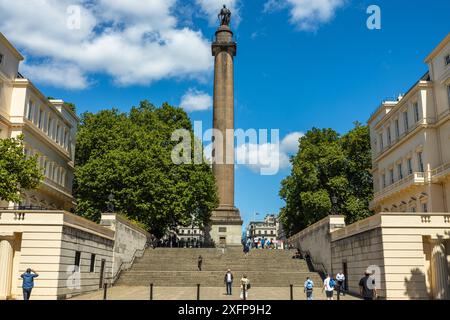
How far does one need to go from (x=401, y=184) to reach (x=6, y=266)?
3265 centimetres

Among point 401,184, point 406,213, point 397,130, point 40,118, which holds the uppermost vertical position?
point 40,118

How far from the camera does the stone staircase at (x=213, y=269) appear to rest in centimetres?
3259

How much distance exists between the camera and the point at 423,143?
126 feet

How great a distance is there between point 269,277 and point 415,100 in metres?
19.8

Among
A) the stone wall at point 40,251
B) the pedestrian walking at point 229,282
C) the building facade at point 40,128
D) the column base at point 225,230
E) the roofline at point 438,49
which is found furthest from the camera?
the column base at point 225,230

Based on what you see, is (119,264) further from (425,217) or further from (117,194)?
(425,217)

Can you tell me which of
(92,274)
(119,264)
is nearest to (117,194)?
(119,264)

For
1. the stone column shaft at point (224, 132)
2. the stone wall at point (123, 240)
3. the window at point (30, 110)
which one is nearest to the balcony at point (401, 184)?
the stone column shaft at point (224, 132)

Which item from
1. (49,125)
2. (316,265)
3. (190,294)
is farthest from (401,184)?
(49,125)

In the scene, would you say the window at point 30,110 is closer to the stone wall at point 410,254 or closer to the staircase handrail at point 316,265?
the staircase handrail at point 316,265

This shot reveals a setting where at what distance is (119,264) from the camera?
3412 centimetres

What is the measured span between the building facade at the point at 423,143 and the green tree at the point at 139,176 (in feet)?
60.3

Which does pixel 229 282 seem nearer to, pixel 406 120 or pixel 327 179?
pixel 406 120

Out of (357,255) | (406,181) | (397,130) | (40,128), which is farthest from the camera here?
(397,130)
